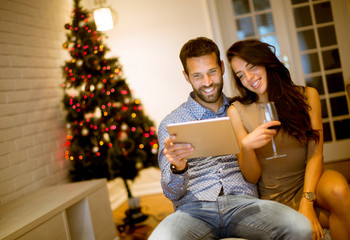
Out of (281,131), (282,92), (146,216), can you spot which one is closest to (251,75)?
(282,92)

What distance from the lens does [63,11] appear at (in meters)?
3.78

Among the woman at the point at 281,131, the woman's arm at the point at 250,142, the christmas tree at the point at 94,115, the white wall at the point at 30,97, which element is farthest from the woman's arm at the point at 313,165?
the white wall at the point at 30,97

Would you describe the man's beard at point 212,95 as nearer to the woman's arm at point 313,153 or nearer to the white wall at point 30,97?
the woman's arm at point 313,153

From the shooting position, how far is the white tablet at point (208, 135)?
1.36 metres

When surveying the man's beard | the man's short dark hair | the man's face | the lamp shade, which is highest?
the lamp shade

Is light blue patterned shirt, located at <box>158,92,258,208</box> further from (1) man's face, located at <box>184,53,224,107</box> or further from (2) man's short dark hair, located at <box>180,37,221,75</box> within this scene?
(2) man's short dark hair, located at <box>180,37,221,75</box>

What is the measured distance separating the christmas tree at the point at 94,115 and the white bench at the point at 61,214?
566 mm

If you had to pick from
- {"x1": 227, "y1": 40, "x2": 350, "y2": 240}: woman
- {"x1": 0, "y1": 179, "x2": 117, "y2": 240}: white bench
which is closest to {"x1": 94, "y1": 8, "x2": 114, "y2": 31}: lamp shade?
{"x1": 0, "y1": 179, "x2": 117, "y2": 240}: white bench

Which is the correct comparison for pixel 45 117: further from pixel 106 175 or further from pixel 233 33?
pixel 233 33

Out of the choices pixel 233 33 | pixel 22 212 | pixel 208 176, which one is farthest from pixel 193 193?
pixel 233 33

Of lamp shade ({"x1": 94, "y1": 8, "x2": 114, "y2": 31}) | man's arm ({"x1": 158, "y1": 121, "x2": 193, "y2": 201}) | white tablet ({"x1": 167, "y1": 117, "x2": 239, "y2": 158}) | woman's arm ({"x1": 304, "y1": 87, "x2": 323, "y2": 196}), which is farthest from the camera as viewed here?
lamp shade ({"x1": 94, "y1": 8, "x2": 114, "y2": 31})

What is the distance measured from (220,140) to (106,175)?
88.0 inches

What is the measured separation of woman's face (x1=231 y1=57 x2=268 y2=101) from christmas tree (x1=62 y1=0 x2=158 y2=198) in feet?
5.90

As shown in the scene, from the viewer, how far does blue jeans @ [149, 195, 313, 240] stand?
143cm
